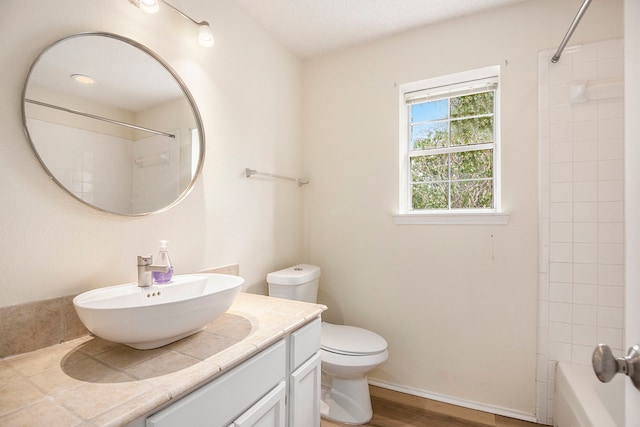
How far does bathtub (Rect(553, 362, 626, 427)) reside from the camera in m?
1.24

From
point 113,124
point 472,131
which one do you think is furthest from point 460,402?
point 113,124

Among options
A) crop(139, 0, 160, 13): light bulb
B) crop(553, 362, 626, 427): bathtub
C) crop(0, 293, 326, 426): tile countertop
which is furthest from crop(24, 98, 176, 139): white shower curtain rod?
crop(553, 362, 626, 427): bathtub

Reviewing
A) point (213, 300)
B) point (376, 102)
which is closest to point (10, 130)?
point (213, 300)

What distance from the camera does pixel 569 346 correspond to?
167 cm

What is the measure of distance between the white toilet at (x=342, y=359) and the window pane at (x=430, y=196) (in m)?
0.96

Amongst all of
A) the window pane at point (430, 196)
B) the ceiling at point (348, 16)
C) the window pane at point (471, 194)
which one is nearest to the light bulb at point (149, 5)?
the ceiling at point (348, 16)

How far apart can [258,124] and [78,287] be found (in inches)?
51.8

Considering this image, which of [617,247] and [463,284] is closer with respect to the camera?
[617,247]

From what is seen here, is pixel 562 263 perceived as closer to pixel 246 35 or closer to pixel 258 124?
pixel 258 124

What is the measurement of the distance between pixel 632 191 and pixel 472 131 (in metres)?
1.62

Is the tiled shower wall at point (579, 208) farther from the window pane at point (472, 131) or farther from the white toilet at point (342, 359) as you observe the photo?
the white toilet at point (342, 359)

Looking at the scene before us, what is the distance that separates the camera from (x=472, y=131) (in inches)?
80.3

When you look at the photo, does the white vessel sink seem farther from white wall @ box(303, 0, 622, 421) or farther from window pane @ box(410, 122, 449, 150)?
window pane @ box(410, 122, 449, 150)

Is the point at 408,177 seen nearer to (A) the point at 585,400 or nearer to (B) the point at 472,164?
(B) the point at 472,164
